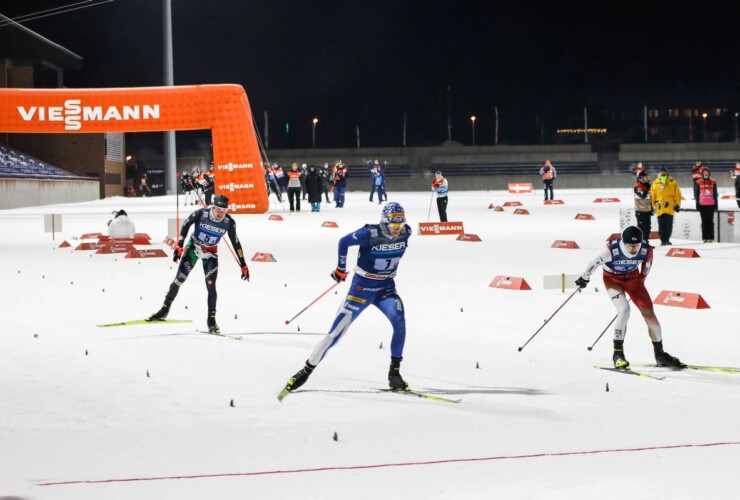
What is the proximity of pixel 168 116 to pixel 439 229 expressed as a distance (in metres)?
15.6

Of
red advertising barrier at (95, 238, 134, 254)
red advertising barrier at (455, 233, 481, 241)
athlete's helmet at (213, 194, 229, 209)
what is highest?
athlete's helmet at (213, 194, 229, 209)

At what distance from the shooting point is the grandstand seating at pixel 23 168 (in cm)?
4969

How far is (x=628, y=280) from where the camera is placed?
32.1 ft

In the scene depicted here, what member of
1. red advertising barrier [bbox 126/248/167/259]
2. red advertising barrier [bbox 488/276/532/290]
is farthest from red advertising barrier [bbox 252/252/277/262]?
red advertising barrier [bbox 488/276/532/290]

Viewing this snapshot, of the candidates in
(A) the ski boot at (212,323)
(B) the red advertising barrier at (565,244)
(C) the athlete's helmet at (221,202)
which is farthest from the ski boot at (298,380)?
(B) the red advertising barrier at (565,244)

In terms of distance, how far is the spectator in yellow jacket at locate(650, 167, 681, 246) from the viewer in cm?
2283

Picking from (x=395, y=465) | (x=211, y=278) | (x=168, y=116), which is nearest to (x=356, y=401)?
(x=395, y=465)

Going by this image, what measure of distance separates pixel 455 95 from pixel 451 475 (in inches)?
4705

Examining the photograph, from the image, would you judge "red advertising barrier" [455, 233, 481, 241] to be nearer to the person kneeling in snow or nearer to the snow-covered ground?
the person kneeling in snow

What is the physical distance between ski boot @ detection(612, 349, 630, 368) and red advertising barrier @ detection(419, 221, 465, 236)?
18.0 m

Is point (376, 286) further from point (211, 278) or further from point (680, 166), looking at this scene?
point (680, 166)

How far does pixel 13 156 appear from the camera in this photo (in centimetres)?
5544

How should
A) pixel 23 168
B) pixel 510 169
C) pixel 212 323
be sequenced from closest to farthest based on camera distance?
pixel 212 323, pixel 23 168, pixel 510 169

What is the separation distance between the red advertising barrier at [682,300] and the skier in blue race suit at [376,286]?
6152 millimetres
